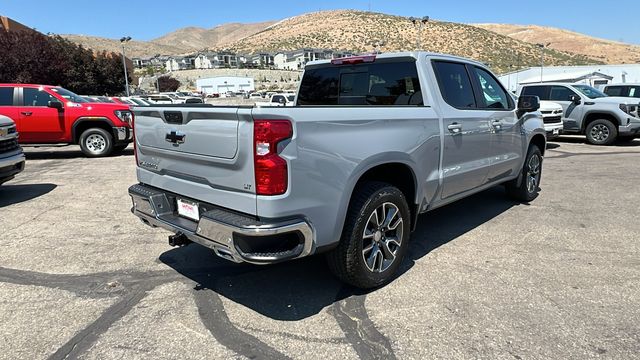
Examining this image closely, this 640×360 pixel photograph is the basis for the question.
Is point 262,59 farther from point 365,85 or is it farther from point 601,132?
point 365,85

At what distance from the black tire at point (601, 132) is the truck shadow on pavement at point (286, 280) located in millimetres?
10044

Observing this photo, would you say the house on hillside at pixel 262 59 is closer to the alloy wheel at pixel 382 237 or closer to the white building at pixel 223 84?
the white building at pixel 223 84

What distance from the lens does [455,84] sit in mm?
4504

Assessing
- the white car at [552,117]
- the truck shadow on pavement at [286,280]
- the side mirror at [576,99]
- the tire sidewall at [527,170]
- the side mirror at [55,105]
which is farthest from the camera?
the side mirror at [576,99]

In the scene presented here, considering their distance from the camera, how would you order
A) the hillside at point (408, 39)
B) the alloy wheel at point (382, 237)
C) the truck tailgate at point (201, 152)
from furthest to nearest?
the hillside at point (408, 39)
the alloy wheel at point (382, 237)
the truck tailgate at point (201, 152)

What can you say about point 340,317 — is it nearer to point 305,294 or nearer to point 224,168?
point 305,294

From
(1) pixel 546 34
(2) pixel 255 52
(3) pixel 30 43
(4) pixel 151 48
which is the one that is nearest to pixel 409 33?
(2) pixel 255 52

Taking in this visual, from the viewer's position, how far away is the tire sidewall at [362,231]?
3271 mm

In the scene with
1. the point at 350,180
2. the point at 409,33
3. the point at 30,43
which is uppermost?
the point at 409,33

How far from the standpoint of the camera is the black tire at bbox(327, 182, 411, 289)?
3.27 meters

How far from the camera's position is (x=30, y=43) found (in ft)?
105

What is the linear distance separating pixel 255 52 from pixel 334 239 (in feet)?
475

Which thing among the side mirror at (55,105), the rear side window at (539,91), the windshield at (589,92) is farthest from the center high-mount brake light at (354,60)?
the windshield at (589,92)

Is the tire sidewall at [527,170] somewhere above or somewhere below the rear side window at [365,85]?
below
